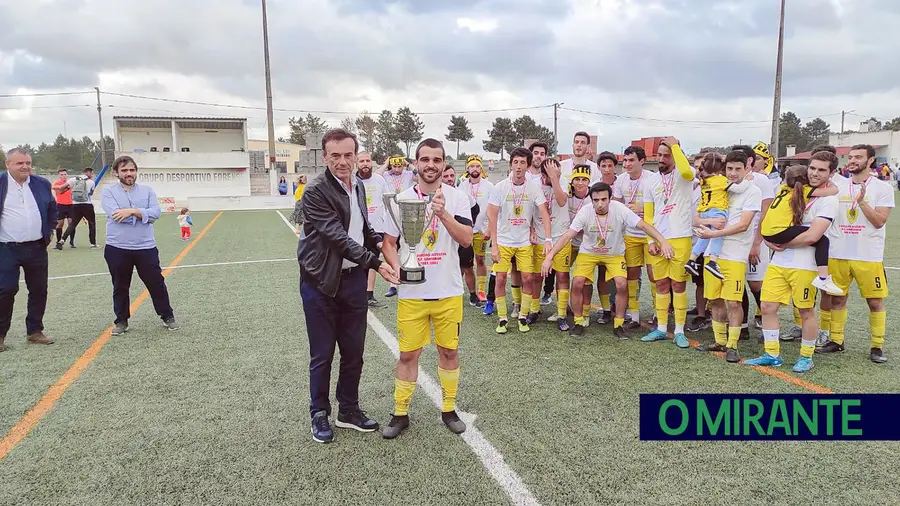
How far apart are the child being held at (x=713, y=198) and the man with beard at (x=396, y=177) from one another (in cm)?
428

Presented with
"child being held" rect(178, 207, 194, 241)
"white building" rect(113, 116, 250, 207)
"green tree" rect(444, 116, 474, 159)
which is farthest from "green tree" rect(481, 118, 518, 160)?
"child being held" rect(178, 207, 194, 241)

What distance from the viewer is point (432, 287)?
359 cm

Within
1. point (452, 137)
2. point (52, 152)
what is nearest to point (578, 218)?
point (452, 137)

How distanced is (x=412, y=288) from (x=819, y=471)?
8.73 feet

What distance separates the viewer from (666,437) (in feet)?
11.8

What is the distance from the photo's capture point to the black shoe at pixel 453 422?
370 centimetres

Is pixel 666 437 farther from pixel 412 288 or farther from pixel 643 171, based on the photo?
pixel 643 171

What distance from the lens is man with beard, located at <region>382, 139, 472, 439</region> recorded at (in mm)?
3543

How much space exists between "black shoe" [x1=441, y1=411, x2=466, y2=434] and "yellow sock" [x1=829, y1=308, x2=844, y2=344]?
4020 mm

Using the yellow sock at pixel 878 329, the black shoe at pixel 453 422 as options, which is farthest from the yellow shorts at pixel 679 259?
the black shoe at pixel 453 422

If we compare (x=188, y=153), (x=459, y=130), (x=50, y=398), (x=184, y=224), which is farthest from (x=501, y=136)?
(x=50, y=398)

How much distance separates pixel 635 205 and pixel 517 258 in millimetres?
1585

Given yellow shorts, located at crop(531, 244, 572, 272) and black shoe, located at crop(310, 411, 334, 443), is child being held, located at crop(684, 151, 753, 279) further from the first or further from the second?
black shoe, located at crop(310, 411, 334, 443)

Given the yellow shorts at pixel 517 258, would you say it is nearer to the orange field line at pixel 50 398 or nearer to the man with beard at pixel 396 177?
the man with beard at pixel 396 177
